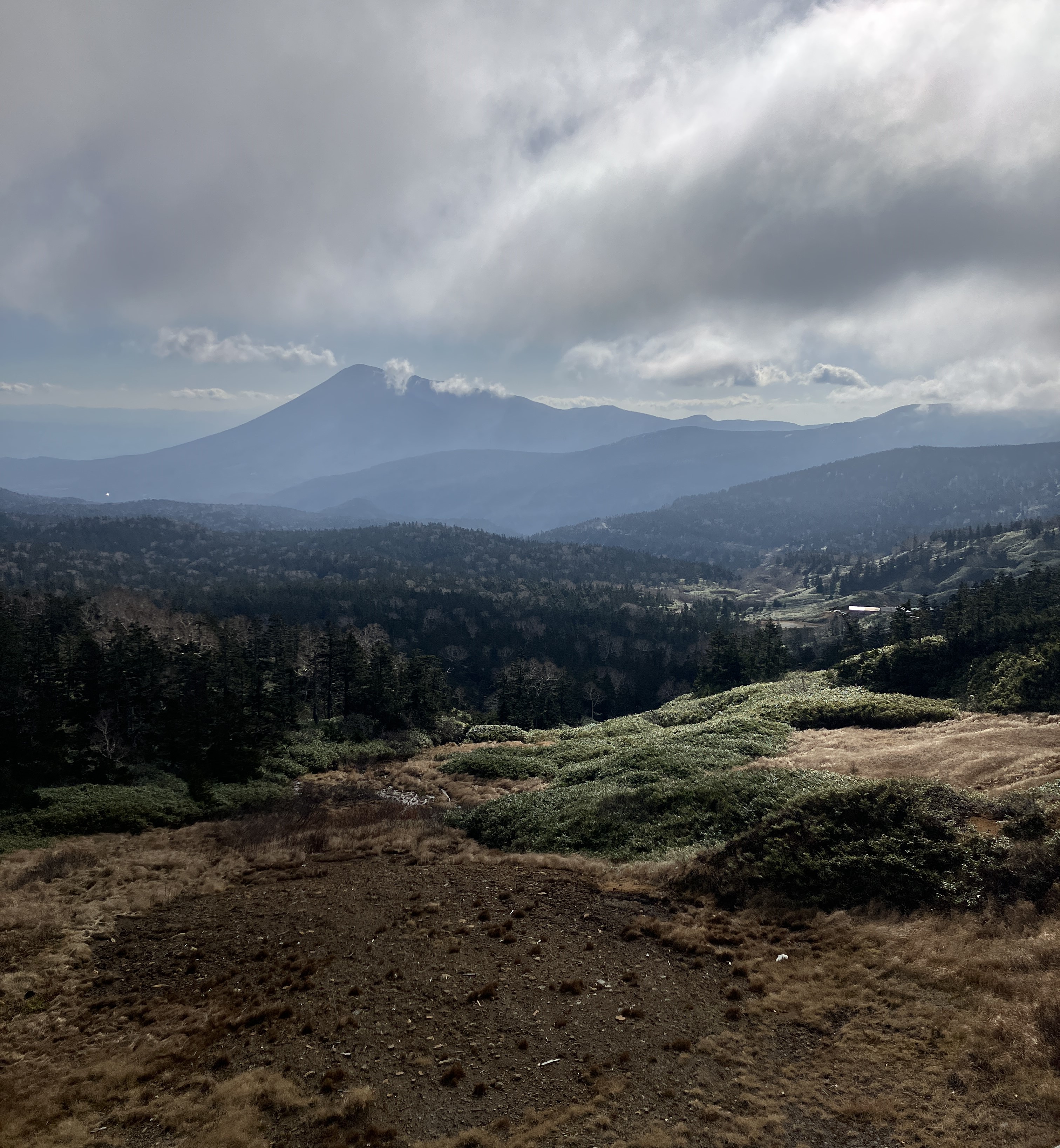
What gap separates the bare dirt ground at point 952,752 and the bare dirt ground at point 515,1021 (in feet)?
45.5

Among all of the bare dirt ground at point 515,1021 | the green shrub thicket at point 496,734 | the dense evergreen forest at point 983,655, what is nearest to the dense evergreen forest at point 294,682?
the dense evergreen forest at point 983,655

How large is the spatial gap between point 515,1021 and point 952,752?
96.9 ft

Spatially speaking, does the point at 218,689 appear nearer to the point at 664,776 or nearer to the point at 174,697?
the point at 174,697

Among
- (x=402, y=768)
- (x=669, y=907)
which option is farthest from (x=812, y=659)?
(x=669, y=907)

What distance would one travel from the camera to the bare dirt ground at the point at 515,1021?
A: 1159cm

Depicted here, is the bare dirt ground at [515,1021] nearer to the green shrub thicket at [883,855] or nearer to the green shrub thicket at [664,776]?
the green shrub thicket at [883,855]

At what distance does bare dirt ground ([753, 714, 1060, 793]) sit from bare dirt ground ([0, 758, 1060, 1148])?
1386cm

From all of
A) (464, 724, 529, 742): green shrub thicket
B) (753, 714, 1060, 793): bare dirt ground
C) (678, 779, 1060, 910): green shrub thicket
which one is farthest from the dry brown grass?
(464, 724, 529, 742): green shrub thicket

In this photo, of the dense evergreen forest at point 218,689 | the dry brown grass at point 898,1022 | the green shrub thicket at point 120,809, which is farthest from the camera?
the dense evergreen forest at point 218,689

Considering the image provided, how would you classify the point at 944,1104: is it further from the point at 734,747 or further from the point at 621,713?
the point at 621,713

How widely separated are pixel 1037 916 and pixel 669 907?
1053 cm

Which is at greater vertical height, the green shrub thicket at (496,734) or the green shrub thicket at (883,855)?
the green shrub thicket at (883,855)

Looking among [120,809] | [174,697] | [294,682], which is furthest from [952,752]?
[294,682]

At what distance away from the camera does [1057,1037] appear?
462 inches
